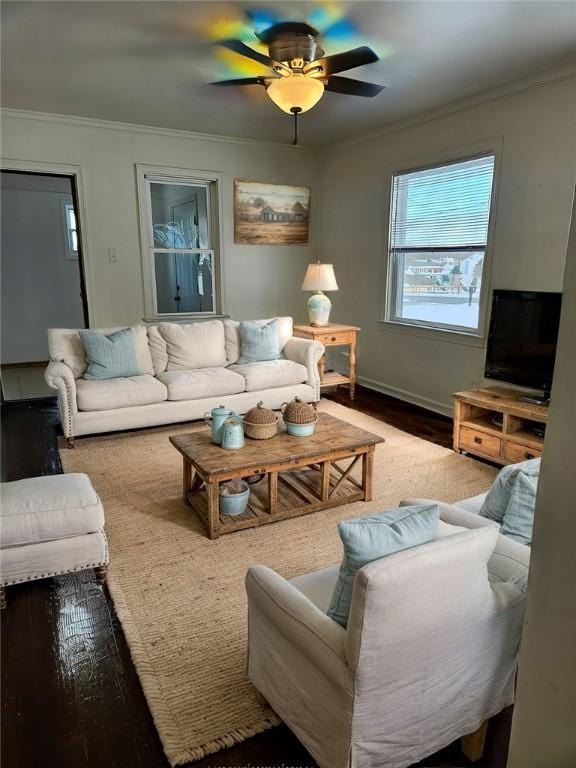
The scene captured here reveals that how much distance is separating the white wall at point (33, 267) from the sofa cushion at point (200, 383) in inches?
143

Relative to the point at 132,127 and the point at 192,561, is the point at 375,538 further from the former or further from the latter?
the point at 132,127

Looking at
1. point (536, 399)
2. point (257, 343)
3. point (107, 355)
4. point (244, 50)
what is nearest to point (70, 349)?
point (107, 355)

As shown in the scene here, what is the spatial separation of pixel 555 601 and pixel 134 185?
214 inches

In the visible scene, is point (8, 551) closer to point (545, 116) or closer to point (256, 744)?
point (256, 744)

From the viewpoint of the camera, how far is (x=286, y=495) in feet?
10.0

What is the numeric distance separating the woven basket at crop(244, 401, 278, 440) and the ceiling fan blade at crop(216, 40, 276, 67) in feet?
6.64

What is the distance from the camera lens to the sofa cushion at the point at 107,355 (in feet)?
13.7

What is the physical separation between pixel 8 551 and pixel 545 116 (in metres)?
4.21

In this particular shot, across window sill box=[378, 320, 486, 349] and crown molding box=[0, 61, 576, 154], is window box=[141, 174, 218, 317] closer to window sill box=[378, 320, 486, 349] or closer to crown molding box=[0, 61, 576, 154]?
crown molding box=[0, 61, 576, 154]

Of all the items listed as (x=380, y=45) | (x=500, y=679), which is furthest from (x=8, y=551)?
(x=380, y=45)

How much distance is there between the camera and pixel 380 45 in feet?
10.4

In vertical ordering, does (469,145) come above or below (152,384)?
above

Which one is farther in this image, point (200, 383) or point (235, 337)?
point (235, 337)

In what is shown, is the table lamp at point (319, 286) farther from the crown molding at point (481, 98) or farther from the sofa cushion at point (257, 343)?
the crown molding at point (481, 98)
